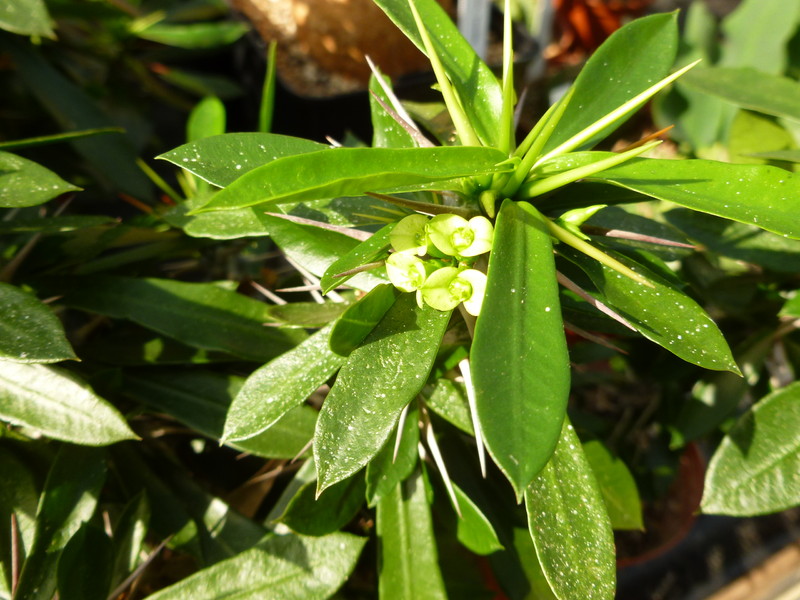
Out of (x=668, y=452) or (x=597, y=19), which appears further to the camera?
(x=597, y=19)

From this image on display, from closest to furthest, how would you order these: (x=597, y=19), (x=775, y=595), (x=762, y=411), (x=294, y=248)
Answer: (x=294, y=248)
(x=762, y=411)
(x=775, y=595)
(x=597, y=19)

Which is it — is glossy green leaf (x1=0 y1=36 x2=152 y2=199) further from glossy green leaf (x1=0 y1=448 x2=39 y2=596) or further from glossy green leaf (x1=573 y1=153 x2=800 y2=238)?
glossy green leaf (x1=573 y1=153 x2=800 y2=238)

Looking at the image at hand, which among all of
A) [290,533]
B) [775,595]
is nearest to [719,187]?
[290,533]

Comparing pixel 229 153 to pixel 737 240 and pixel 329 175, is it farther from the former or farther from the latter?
pixel 737 240

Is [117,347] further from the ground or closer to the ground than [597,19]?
closer to the ground

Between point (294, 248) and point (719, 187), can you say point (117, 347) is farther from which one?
point (719, 187)

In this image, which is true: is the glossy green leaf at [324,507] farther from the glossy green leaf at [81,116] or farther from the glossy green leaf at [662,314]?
the glossy green leaf at [81,116]
